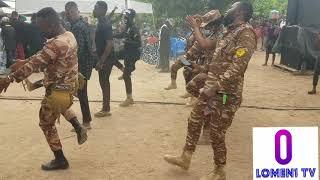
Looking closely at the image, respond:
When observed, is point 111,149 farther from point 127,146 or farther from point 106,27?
point 106,27

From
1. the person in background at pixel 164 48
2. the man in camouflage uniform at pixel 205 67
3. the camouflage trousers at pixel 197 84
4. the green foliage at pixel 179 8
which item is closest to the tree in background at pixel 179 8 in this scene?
the green foliage at pixel 179 8

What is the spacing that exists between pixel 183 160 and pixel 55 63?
174 centimetres

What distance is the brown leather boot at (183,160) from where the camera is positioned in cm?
530

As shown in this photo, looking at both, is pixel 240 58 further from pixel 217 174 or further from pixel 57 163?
pixel 57 163

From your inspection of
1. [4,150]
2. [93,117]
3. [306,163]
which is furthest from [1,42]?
[306,163]

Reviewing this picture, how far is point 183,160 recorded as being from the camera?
5301 millimetres

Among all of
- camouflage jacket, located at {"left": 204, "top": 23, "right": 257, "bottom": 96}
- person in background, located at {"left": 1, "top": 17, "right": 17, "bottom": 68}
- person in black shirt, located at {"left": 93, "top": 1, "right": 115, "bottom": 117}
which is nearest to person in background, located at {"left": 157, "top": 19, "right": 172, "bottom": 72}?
person in background, located at {"left": 1, "top": 17, "right": 17, "bottom": 68}

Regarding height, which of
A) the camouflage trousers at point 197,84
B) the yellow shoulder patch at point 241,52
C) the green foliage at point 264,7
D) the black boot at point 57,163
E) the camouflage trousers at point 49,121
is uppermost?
the yellow shoulder patch at point 241,52

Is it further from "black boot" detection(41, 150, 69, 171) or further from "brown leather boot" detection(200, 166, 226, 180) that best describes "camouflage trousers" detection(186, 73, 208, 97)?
"black boot" detection(41, 150, 69, 171)

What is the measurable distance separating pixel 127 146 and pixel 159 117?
1962 millimetres

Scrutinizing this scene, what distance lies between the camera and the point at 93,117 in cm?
826

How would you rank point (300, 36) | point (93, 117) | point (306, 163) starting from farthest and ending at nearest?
point (300, 36) → point (93, 117) → point (306, 163)

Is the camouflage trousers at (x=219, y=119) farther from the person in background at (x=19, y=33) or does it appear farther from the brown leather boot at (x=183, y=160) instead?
the person in background at (x=19, y=33)

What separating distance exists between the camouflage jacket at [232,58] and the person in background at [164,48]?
11.3m
